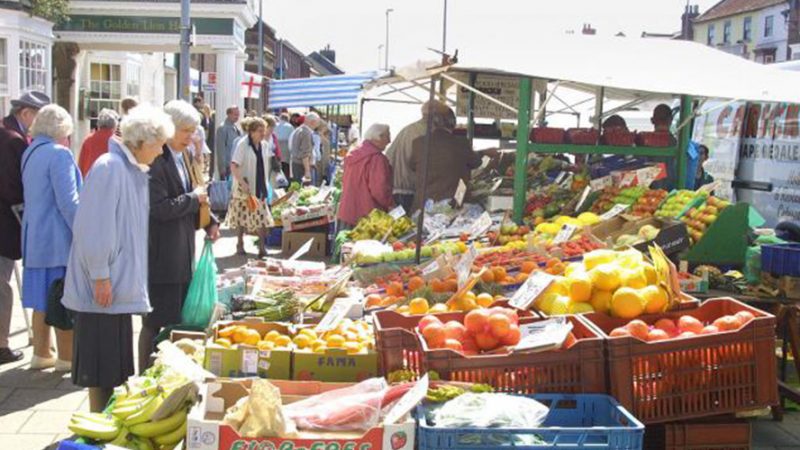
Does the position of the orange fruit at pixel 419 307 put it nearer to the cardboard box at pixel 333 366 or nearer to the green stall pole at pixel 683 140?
the cardboard box at pixel 333 366

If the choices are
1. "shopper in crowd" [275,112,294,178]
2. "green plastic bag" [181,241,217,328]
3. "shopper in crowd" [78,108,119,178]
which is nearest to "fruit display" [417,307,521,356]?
"green plastic bag" [181,241,217,328]

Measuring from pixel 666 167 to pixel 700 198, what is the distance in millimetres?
2272

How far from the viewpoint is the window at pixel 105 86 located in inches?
1048

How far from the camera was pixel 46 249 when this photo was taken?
5973 millimetres

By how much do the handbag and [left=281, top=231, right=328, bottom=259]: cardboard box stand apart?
6.60 metres

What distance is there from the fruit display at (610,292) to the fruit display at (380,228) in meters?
4.19

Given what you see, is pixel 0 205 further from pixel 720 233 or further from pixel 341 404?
pixel 720 233

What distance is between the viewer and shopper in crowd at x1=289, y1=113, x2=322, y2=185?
16.7 metres

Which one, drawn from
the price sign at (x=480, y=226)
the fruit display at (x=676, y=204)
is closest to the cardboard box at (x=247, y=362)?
the fruit display at (x=676, y=204)

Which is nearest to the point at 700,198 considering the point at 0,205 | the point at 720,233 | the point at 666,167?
the point at 720,233

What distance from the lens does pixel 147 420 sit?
12.3ft

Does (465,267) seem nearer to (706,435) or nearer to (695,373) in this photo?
(695,373)

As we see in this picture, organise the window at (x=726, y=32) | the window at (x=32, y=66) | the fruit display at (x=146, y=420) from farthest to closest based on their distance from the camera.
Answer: the window at (x=726, y=32)
the window at (x=32, y=66)
the fruit display at (x=146, y=420)

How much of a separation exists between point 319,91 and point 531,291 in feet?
41.2
